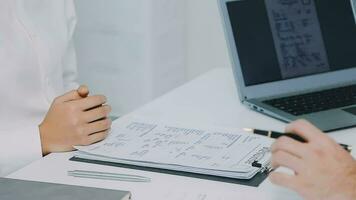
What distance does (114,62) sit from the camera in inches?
97.4

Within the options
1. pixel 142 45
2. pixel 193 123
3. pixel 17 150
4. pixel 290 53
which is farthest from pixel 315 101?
pixel 142 45

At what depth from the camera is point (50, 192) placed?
87 centimetres

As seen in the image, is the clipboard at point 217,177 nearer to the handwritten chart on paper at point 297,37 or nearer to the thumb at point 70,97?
the thumb at point 70,97

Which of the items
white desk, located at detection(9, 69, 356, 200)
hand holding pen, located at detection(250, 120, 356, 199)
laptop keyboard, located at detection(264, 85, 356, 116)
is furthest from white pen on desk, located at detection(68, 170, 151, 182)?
laptop keyboard, located at detection(264, 85, 356, 116)

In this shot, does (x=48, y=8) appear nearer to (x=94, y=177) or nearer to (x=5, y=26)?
(x=5, y=26)

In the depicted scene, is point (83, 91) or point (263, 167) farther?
point (83, 91)

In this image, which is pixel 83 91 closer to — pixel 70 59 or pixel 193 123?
pixel 193 123

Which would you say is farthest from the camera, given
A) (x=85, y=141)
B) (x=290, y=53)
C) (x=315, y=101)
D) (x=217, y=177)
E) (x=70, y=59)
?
(x=70, y=59)

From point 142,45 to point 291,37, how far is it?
99 cm

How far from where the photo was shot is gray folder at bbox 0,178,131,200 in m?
0.83

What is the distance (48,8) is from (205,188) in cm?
77

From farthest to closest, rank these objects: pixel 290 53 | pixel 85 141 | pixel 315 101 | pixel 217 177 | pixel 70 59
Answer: pixel 70 59, pixel 290 53, pixel 315 101, pixel 85 141, pixel 217 177

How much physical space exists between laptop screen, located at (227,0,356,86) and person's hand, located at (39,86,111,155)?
41 cm

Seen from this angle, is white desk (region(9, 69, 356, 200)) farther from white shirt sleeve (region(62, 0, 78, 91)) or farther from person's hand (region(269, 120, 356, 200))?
white shirt sleeve (region(62, 0, 78, 91))
